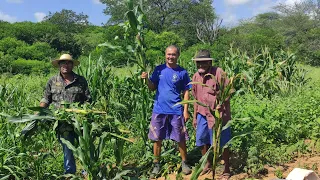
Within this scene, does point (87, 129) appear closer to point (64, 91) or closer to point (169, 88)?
point (64, 91)

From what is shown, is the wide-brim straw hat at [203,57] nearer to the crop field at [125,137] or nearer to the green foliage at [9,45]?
the crop field at [125,137]

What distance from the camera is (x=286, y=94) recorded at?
771cm

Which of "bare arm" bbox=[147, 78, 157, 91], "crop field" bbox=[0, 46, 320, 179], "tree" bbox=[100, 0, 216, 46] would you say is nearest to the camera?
"crop field" bbox=[0, 46, 320, 179]

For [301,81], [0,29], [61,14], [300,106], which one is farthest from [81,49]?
[300,106]

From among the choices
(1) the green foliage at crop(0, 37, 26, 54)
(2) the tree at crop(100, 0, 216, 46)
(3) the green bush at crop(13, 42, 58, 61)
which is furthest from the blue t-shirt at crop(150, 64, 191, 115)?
(2) the tree at crop(100, 0, 216, 46)

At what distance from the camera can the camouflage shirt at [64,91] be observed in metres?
3.86

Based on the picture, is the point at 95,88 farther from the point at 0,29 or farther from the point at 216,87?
the point at 0,29

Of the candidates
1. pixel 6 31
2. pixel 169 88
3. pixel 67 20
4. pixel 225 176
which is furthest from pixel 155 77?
pixel 67 20

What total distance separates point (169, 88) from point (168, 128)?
51 cm

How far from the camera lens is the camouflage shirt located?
12.6 ft

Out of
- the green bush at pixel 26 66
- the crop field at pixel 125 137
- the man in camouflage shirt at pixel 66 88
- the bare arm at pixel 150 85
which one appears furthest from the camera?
the green bush at pixel 26 66

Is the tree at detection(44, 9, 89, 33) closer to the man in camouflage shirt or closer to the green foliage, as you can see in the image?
the green foliage

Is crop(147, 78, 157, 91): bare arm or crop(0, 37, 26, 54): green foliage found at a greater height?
crop(0, 37, 26, 54): green foliage

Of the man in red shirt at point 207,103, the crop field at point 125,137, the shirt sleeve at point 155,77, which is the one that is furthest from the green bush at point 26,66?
the man in red shirt at point 207,103
